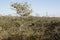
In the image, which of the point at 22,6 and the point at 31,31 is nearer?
the point at 31,31

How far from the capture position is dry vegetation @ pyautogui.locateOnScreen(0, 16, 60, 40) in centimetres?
1059

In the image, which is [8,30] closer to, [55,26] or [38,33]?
[38,33]

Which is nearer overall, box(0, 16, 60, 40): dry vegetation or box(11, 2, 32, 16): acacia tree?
box(0, 16, 60, 40): dry vegetation

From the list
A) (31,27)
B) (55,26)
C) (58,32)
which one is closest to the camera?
(58,32)

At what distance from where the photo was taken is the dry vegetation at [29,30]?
34.7 feet

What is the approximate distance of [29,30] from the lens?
11.5 metres

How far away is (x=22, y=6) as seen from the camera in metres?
33.0

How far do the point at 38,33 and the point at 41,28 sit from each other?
25.6 inches

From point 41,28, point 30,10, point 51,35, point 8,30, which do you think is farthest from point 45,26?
point 30,10

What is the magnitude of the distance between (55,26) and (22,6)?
72.8 ft

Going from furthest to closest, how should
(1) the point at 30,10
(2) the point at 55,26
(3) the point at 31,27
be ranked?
(1) the point at 30,10 → (3) the point at 31,27 → (2) the point at 55,26

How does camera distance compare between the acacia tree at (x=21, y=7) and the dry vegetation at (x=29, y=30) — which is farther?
the acacia tree at (x=21, y=7)

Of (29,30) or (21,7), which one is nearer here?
(29,30)

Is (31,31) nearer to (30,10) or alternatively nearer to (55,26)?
(55,26)
